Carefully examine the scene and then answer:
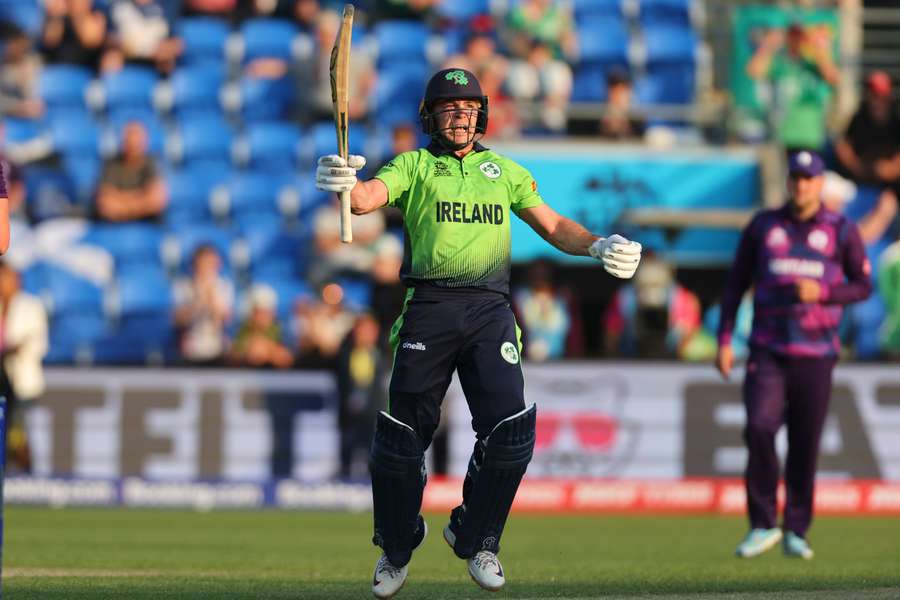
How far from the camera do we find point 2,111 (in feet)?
60.1

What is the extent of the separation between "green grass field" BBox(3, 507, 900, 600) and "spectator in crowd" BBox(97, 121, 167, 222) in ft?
12.9

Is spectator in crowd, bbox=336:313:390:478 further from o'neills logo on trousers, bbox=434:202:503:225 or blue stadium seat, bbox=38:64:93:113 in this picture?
o'neills logo on trousers, bbox=434:202:503:225

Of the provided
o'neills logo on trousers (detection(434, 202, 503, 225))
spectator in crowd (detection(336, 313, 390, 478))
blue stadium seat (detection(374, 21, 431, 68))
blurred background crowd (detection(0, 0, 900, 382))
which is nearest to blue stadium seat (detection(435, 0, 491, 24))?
blurred background crowd (detection(0, 0, 900, 382))

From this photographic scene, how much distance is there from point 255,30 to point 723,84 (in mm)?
5401

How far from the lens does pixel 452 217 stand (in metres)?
7.00

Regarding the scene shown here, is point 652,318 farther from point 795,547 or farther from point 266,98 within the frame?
point 795,547

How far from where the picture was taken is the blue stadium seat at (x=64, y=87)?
18.9 metres

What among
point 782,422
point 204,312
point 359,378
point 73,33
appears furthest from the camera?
point 73,33

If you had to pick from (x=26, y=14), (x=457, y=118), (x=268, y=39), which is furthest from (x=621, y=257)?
(x=26, y=14)

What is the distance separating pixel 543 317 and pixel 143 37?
599 centimetres

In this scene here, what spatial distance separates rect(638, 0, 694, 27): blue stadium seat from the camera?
65.0 feet

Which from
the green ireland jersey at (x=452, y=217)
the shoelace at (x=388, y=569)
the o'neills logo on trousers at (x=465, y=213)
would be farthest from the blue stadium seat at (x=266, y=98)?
the shoelace at (x=388, y=569)

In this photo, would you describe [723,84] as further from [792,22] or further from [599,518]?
[599,518]

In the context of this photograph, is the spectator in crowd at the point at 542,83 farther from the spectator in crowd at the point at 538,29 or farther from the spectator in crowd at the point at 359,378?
the spectator in crowd at the point at 359,378
